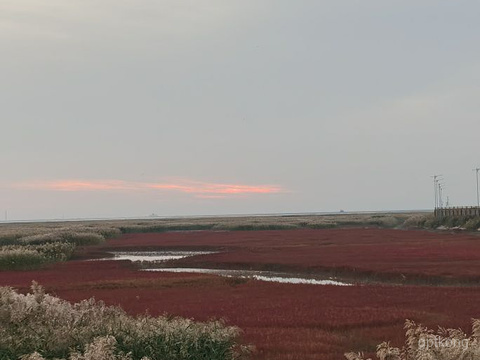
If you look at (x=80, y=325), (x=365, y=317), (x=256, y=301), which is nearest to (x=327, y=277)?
(x=256, y=301)

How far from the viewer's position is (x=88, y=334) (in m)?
14.0

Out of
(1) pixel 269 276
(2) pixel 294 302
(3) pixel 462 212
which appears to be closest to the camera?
(2) pixel 294 302

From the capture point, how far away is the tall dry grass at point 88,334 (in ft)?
44.6

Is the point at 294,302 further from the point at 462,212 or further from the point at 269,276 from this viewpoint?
the point at 462,212

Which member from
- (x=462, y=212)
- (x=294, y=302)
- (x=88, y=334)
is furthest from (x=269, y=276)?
(x=462, y=212)

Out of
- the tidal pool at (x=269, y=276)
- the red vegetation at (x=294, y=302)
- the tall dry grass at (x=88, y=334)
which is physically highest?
the tall dry grass at (x=88, y=334)

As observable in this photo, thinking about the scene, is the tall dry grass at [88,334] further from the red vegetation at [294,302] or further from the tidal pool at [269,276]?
the tidal pool at [269,276]

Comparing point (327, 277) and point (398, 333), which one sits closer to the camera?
point (398, 333)

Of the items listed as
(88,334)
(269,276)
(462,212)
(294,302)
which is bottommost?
(269,276)

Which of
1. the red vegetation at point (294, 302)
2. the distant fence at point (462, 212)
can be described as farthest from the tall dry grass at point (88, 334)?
the distant fence at point (462, 212)

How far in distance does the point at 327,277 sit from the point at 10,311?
1107 inches

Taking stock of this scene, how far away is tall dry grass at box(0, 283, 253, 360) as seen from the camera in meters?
13.6

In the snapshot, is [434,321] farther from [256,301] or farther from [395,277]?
[395,277]

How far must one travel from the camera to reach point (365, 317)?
21078 millimetres
